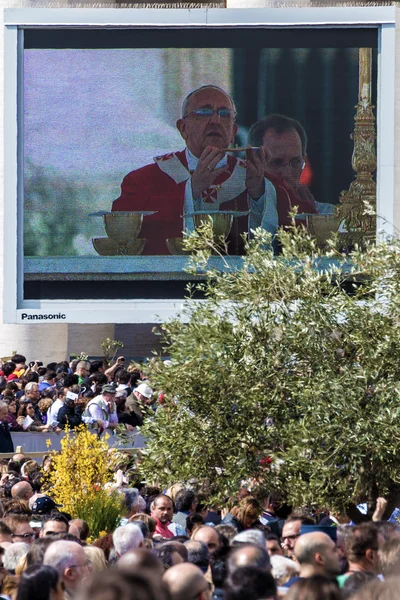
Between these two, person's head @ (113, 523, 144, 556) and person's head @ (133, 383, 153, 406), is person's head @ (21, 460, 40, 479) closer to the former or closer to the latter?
person's head @ (133, 383, 153, 406)

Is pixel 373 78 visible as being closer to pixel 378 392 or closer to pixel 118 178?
pixel 118 178

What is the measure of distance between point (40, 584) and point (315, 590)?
4.38 ft

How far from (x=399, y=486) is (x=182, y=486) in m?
1.95

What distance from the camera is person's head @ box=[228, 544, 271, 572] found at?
5.89m

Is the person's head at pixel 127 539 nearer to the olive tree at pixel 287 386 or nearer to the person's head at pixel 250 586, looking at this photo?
the person's head at pixel 250 586

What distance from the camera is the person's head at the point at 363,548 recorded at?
6.98 metres

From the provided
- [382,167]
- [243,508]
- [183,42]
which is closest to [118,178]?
[183,42]

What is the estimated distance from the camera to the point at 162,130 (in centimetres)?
2658

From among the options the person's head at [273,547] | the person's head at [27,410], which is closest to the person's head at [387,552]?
the person's head at [273,547]

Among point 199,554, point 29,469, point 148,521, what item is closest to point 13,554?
point 199,554

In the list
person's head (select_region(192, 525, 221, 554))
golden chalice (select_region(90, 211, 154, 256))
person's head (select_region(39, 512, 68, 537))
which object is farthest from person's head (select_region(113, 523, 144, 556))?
golden chalice (select_region(90, 211, 154, 256))

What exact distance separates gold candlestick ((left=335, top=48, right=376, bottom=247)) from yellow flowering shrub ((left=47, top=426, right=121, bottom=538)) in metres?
13.5

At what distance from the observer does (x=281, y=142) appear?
2650 centimetres

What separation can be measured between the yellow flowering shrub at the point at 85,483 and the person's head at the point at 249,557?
4.77m
